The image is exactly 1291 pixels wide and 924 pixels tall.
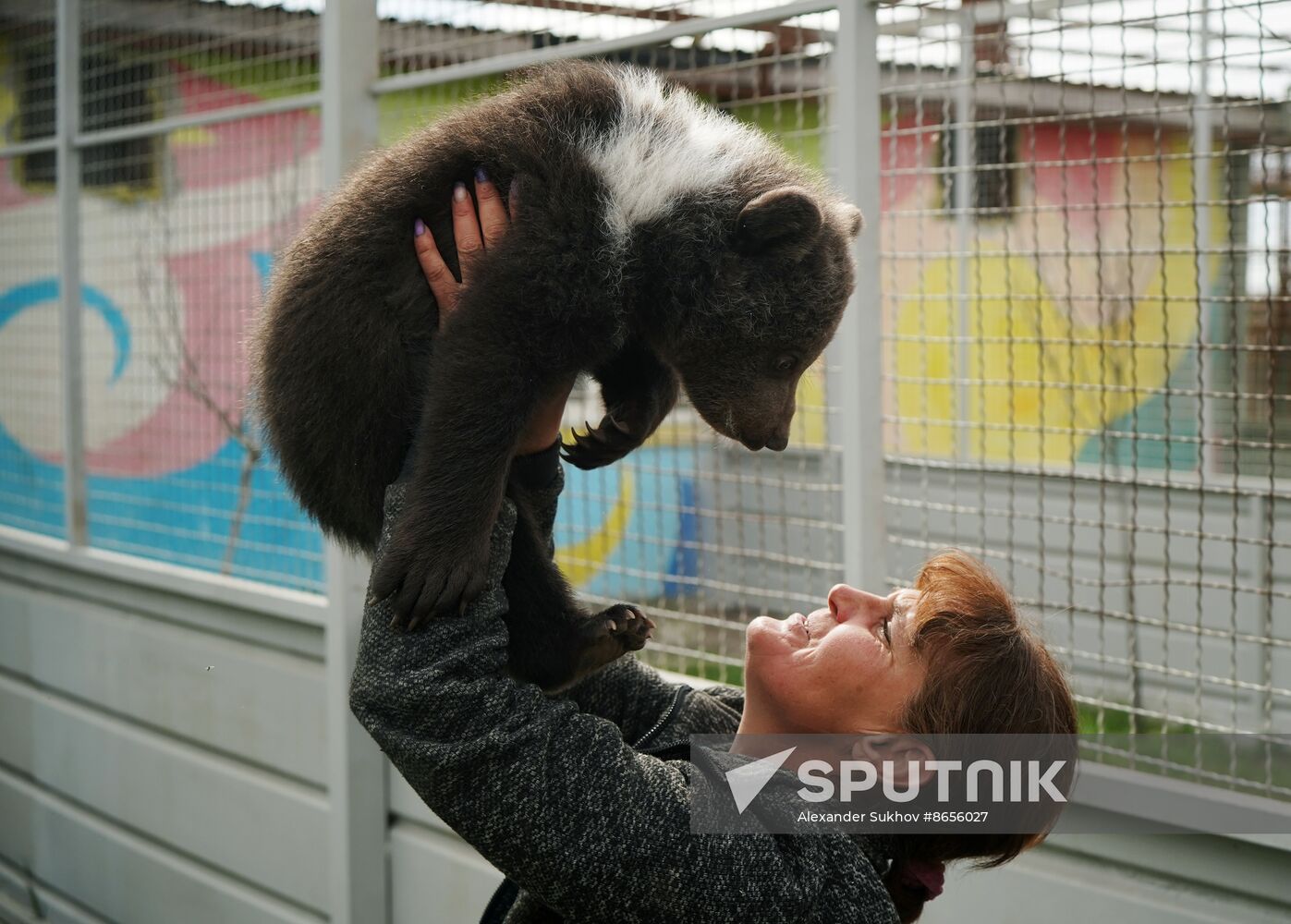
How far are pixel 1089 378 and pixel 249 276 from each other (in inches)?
224

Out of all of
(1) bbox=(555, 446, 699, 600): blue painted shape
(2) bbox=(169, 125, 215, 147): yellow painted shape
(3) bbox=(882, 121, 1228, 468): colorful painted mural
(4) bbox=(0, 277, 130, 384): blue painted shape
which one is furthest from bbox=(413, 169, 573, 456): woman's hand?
(3) bbox=(882, 121, 1228, 468): colorful painted mural

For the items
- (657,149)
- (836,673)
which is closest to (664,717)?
(836,673)

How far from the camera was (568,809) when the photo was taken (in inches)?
67.6

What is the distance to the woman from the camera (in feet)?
5.62

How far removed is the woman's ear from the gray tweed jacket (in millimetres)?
133

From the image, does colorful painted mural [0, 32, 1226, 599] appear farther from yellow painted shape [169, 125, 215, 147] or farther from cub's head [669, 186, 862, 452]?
cub's head [669, 186, 862, 452]

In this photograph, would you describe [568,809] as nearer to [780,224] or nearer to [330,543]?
[780,224]

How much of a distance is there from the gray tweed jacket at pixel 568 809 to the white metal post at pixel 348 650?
6.38 feet

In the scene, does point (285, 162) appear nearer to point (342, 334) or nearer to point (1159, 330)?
point (342, 334)

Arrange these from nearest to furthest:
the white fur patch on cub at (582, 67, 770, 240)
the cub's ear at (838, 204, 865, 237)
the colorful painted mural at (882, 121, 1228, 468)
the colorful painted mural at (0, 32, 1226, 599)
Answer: the white fur patch on cub at (582, 67, 770, 240) < the cub's ear at (838, 204, 865, 237) < the colorful painted mural at (0, 32, 1226, 599) < the colorful painted mural at (882, 121, 1228, 468)

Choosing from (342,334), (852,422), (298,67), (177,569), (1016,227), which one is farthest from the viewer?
(1016,227)

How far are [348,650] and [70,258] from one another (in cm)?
253

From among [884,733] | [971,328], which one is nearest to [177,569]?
[884,733]

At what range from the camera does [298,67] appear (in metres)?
6.07
